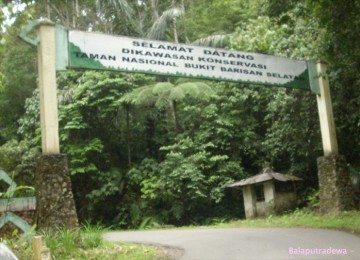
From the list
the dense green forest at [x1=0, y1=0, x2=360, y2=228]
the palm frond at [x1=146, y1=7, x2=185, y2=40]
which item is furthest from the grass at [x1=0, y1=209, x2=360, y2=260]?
the palm frond at [x1=146, y1=7, x2=185, y2=40]

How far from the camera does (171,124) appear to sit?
70.1 feet

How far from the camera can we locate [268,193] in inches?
631

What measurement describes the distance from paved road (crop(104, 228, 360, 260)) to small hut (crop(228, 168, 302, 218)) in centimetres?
550

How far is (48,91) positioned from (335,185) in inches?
318

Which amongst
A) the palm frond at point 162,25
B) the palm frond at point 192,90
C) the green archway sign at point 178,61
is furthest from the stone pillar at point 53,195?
the palm frond at point 162,25

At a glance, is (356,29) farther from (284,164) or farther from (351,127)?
(284,164)

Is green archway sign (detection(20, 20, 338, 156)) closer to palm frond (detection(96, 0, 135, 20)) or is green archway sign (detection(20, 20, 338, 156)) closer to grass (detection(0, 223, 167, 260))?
grass (detection(0, 223, 167, 260))

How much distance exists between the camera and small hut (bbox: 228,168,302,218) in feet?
51.6

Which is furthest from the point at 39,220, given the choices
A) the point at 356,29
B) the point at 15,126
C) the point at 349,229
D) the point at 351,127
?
the point at 15,126

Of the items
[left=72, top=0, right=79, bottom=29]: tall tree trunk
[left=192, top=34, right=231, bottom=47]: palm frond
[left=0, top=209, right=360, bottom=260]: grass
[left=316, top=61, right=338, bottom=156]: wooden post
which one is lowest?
[left=0, top=209, right=360, bottom=260]: grass

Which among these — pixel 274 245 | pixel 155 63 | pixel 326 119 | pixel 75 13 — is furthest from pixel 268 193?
pixel 75 13

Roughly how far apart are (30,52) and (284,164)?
1510cm

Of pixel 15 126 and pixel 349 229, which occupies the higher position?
pixel 15 126

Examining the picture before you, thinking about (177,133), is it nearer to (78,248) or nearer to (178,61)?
(178,61)
